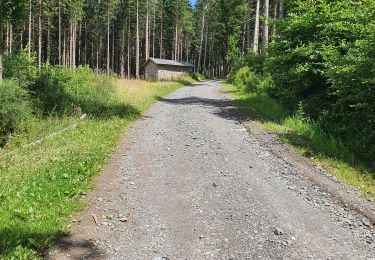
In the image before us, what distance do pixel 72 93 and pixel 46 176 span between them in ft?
32.3

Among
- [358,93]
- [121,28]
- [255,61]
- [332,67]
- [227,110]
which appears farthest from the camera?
[121,28]

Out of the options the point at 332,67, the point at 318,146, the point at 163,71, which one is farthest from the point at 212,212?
the point at 163,71

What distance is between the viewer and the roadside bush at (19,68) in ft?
47.4

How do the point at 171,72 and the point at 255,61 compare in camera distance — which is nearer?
the point at 255,61

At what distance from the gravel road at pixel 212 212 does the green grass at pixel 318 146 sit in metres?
0.43

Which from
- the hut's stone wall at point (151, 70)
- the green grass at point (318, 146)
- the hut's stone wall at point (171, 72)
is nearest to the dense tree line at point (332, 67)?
the green grass at point (318, 146)

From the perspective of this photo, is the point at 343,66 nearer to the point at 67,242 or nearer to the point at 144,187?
the point at 144,187

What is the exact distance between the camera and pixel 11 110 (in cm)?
1147

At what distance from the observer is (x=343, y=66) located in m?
10.0

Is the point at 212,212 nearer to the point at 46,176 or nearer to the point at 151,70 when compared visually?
the point at 46,176

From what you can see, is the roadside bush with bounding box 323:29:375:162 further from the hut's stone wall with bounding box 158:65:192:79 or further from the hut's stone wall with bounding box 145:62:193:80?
the hut's stone wall with bounding box 158:65:192:79

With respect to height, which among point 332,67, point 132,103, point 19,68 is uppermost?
point 332,67

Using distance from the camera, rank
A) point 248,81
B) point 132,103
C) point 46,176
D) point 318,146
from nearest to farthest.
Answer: point 46,176 → point 318,146 → point 132,103 → point 248,81

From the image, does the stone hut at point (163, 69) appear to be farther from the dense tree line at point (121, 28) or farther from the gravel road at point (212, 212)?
the gravel road at point (212, 212)
